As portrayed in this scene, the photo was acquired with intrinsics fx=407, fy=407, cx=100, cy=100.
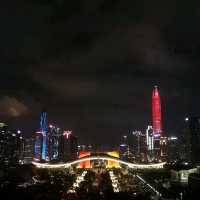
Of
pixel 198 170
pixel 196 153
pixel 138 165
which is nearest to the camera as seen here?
pixel 198 170

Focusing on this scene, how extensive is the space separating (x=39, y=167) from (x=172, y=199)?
5368 centimetres

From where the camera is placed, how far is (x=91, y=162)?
110 meters

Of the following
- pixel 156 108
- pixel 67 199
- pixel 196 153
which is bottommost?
pixel 67 199

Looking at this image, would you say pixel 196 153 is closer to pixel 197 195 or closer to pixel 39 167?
pixel 39 167

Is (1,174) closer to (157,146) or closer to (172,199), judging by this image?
(172,199)

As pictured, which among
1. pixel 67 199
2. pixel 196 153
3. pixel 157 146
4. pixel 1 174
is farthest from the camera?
pixel 157 146

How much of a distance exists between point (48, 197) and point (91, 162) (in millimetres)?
73639

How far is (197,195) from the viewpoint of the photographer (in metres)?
38.7

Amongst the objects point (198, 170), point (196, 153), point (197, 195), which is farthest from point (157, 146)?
point (197, 195)

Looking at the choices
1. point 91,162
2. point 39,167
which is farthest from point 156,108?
point 39,167

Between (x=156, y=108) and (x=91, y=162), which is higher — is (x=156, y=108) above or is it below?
above

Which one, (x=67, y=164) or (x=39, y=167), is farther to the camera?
(x=67, y=164)

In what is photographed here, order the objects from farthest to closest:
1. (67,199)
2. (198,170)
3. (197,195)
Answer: (198,170), (197,195), (67,199)

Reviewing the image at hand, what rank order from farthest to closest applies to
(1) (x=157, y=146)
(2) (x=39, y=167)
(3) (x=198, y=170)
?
(1) (x=157, y=146) → (2) (x=39, y=167) → (3) (x=198, y=170)
